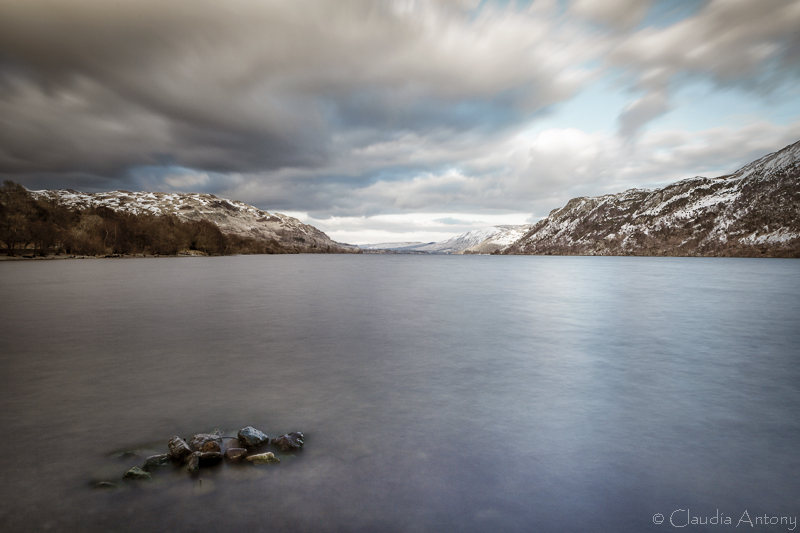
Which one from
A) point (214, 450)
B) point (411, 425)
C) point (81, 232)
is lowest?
point (411, 425)

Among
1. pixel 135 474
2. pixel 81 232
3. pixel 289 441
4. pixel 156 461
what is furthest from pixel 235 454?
pixel 81 232

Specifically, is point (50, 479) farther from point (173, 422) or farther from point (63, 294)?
point (63, 294)

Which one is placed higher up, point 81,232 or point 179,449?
point 81,232

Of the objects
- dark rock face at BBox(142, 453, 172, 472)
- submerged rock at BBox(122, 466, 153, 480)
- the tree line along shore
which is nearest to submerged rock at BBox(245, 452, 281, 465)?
dark rock face at BBox(142, 453, 172, 472)

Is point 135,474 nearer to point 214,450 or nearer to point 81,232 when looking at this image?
point 214,450

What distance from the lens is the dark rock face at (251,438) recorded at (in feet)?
20.6

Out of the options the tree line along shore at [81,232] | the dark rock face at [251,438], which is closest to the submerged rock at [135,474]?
the dark rock face at [251,438]

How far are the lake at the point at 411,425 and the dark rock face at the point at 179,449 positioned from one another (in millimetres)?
366

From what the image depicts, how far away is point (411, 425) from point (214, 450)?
11.7 ft

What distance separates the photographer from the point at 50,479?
17.5ft

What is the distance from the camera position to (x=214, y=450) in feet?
19.8

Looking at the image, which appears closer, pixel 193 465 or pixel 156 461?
pixel 193 465

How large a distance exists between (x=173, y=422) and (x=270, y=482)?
3234 mm

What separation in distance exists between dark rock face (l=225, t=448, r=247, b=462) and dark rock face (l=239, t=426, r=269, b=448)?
0.21m
